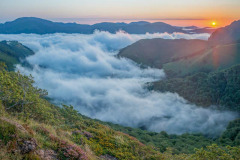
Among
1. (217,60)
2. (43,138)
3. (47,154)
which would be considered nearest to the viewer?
(47,154)

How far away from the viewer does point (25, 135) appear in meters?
10.1

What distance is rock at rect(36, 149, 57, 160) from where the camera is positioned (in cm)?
941

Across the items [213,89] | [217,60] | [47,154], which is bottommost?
[213,89]

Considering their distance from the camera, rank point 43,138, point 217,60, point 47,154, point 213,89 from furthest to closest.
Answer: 1. point 217,60
2. point 213,89
3. point 43,138
4. point 47,154

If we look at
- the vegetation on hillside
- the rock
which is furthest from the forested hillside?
the vegetation on hillside

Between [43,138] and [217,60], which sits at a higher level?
[43,138]

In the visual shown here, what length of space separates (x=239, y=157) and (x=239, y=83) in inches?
5129

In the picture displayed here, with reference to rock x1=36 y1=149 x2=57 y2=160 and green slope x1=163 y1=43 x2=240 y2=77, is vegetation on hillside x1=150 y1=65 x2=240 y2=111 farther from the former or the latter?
rock x1=36 y1=149 x2=57 y2=160

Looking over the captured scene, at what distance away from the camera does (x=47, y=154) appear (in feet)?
33.1

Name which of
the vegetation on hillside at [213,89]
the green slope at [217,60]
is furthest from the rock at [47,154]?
the green slope at [217,60]

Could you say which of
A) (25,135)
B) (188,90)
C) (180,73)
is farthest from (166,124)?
(25,135)

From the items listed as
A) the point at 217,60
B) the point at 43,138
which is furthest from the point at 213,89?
the point at 43,138

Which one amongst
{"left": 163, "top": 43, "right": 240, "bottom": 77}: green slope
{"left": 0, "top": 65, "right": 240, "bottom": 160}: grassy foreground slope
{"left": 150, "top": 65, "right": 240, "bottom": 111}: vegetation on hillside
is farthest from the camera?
{"left": 163, "top": 43, "right": 240, "bottom": 77}: green slope

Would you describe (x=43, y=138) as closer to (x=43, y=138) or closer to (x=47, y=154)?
(x=43, y=138)
